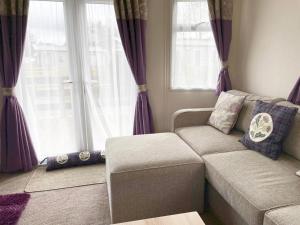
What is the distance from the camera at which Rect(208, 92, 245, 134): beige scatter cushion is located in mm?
2381

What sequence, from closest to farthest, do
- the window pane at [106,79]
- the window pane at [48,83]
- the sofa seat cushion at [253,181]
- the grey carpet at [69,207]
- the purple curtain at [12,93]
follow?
the sofa seat cushion at [253,181]
the grey carpet at [69,207]
the purple curtain at [12,93]
the window pane at [48,83]
the window pane at [106,79]

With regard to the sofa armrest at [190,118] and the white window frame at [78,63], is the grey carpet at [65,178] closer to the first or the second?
the white window frame at [78,63]

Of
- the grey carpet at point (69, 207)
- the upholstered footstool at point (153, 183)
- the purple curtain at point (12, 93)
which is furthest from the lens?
the purple curtain at point (12, 93)

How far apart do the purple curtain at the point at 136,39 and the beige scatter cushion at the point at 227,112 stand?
86 cm

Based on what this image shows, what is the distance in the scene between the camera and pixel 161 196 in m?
1.81

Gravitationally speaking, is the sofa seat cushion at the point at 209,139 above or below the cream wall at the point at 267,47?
below


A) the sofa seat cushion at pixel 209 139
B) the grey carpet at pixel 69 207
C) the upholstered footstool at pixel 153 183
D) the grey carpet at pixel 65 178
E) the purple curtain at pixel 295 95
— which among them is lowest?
the grey carpet at pixel 69 207

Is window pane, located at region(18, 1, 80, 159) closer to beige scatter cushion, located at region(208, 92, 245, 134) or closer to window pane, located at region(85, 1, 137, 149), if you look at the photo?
window pane, located at region(85, 1, 137, 149)

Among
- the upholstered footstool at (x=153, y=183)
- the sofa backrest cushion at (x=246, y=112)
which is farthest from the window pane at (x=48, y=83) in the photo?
Result: the sofa backrest cushion at (x=246, y=112)

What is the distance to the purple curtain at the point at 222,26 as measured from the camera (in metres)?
2.78

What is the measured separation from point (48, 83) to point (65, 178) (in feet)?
3.63

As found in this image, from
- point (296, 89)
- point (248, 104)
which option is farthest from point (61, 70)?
point (296, 89)

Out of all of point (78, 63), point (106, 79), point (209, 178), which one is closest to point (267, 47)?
point (209, 178)

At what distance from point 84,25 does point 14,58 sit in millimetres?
835
